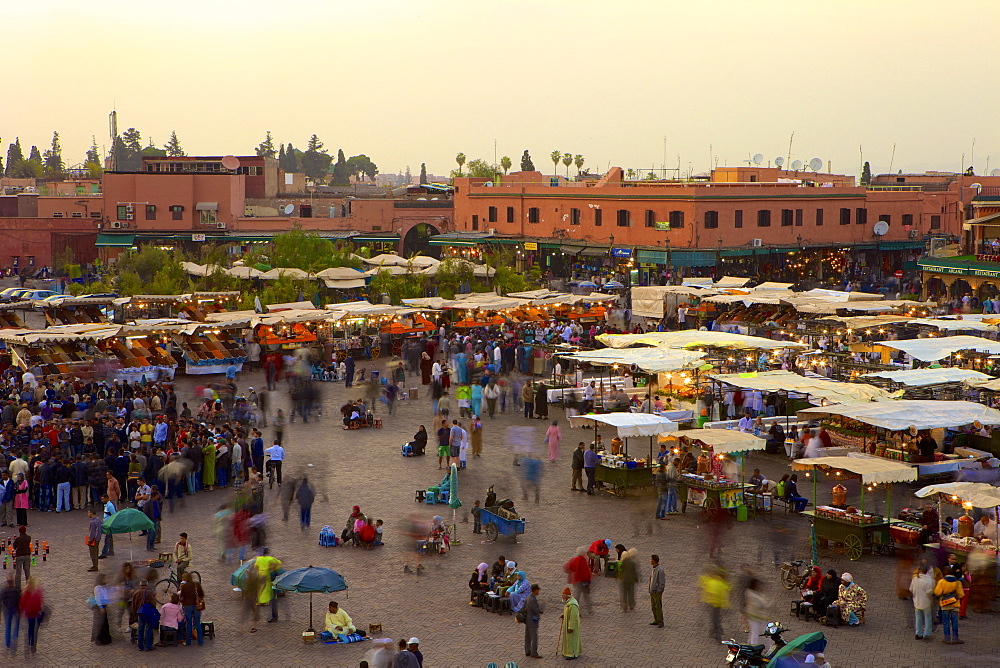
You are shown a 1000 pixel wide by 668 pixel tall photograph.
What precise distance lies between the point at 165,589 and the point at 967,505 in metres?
11.0

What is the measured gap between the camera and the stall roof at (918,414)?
19.4 m

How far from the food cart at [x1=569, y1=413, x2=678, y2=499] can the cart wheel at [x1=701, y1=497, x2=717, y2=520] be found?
1.63 metres

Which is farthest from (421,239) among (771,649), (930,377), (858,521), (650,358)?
(771,649)

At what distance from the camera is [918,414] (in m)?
19.7

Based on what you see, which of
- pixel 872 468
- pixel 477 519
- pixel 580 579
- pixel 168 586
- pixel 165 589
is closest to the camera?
pixel 580 579

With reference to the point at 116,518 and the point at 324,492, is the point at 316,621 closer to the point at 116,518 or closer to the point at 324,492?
the point at 116,518

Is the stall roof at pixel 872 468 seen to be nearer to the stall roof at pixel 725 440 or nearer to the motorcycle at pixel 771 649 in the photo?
the stall roof at pixel 725 440

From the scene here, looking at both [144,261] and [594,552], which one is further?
[144,261]

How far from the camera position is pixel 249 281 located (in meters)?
48.5

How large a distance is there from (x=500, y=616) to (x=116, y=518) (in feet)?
18.8

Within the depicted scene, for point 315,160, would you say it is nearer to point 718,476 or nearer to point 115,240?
point 115,240

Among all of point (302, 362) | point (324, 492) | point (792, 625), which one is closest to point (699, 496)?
point (792, 625)

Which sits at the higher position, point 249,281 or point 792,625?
point 249,281

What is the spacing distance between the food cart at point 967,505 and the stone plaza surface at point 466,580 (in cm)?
99
